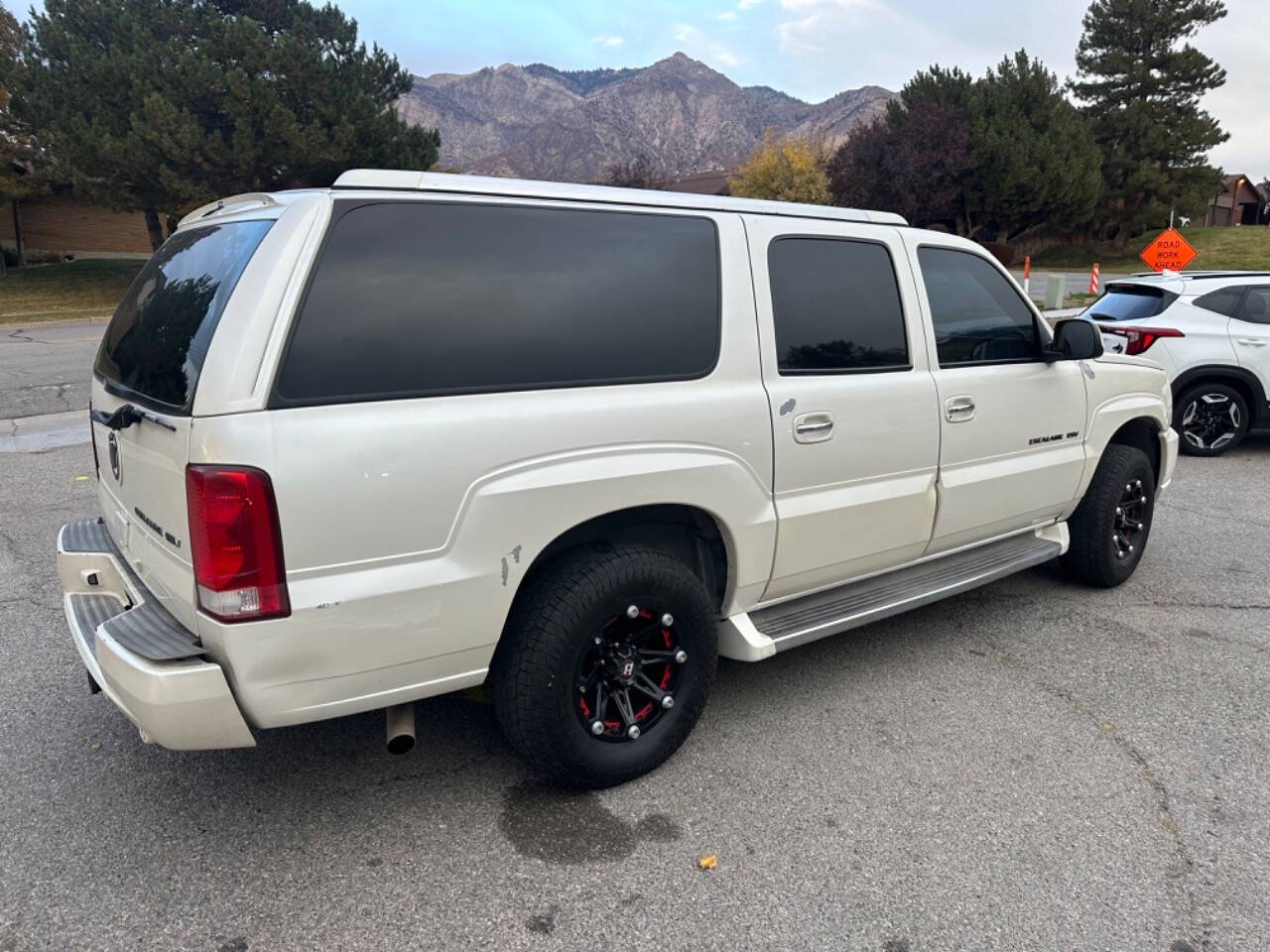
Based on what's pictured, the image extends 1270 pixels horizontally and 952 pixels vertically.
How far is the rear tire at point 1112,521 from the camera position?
4684 mm

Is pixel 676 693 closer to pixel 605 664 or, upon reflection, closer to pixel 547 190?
pixel 605 664

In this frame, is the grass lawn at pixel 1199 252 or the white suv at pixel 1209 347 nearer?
the white suv at pixel 1209 347

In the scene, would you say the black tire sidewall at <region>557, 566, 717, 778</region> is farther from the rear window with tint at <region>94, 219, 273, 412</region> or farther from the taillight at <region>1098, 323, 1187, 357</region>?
the taillight at <region>1098, 323, 1187, 357</region>

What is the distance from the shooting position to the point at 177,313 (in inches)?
108

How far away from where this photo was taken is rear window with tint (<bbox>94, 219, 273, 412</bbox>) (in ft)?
8.16

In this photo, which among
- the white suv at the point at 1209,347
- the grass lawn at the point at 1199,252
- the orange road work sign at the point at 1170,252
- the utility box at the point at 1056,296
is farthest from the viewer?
the grass lawn at the point at 1199,252

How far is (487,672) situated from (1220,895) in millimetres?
2211

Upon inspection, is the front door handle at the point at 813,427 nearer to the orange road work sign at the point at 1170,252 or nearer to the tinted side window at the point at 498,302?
the tinted side window at the point at 498,302

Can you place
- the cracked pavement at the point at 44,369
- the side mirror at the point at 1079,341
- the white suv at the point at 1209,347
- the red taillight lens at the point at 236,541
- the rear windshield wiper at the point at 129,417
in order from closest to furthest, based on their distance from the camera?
the red taillight lens at the point at 236,541, the rear windshield wiper at the point at 129,417, the side mirror at the point at 1079,341, the white suv at the point at 1209,347, the cracked pavement at the point at 44,369

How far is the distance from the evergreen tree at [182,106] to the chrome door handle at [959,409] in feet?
97.0

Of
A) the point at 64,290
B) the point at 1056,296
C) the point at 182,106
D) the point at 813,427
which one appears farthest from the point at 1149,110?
the point at 813,427

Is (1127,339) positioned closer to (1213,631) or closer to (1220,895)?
(1213,631)

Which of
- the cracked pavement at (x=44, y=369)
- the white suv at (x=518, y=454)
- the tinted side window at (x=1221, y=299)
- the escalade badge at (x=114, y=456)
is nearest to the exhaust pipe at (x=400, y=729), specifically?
the white suv at (x=518, y=454)

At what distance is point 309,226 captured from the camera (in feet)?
8.05
